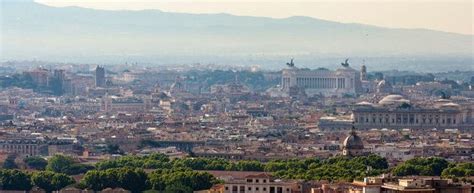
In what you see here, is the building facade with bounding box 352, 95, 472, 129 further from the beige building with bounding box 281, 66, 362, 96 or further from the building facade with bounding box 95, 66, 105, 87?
the building facade with bounding box 95, 66, 105, 87

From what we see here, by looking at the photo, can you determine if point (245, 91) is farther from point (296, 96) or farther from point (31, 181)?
point (31, 181)

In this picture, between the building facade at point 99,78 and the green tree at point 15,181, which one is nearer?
the green tree at point 15,181

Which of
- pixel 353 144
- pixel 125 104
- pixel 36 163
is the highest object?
pixel 353 144

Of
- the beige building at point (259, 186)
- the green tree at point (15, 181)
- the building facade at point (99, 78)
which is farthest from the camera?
the building facade at point (99, 78)

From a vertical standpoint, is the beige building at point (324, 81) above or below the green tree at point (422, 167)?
below

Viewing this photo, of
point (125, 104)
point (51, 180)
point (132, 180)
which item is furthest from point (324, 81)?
point (132, 180)

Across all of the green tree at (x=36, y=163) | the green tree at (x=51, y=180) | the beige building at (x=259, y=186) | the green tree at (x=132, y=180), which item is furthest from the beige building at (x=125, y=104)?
the beige building at (x=259, y=186)

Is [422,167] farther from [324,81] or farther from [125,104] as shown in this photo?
[324,81]

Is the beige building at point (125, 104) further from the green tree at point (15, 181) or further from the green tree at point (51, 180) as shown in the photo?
the green tree at point (15, 181)
